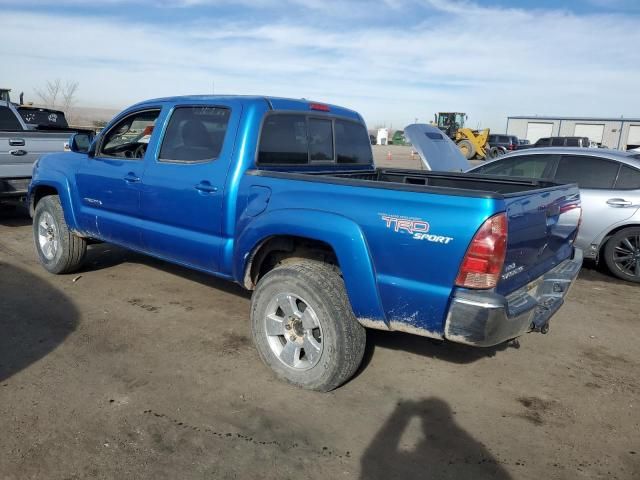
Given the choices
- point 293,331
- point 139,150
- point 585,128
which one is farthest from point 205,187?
point 585,128

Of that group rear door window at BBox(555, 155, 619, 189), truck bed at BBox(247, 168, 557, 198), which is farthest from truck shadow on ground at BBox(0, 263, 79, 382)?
rear door window at BBox(555, 155, 619, 189)

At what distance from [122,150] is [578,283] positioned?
538 centimetres

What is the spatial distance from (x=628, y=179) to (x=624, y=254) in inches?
35.7

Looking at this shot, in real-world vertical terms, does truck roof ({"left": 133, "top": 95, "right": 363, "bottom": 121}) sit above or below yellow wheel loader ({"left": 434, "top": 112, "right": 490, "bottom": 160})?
above

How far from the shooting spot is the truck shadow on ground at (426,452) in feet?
9.09

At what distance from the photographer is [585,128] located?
5931 centimetres

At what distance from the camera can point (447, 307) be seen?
2920mm

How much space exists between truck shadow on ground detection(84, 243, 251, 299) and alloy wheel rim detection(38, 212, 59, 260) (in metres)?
0.40

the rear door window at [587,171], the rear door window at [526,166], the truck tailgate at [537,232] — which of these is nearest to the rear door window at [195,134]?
the truck tailgate at [537,232]

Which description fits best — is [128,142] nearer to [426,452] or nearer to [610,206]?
[426,452]

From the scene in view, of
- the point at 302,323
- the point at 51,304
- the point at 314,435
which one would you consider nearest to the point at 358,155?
the point at 302,323

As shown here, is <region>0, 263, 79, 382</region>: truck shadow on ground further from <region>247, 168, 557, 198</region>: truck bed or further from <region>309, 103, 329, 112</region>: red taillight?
<region>309, 103, 329, 112</region>: red taillight

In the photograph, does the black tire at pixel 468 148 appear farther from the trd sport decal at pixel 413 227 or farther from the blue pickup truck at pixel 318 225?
the trd sport decal at pixel 413 227

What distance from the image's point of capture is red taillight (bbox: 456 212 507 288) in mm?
2766
